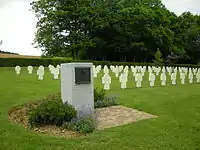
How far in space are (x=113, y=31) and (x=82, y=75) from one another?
3891 centimetres

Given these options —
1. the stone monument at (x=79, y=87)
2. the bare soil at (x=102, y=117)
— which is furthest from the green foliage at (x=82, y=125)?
the stone monument at (x=79, y=87)

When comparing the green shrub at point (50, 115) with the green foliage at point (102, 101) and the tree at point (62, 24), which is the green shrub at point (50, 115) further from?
the tree at point (62, 24)

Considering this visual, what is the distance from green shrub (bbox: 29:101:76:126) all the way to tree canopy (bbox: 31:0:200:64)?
3460cm

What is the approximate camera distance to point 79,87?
8.70 meters

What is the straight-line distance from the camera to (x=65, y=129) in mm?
7676

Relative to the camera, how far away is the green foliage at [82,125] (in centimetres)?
744

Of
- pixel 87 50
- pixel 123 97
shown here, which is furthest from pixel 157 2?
pixel 123 97

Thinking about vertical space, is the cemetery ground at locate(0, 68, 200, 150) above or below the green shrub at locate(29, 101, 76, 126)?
below

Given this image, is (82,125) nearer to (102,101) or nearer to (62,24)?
(102,101)

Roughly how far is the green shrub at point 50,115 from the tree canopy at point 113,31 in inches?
1362

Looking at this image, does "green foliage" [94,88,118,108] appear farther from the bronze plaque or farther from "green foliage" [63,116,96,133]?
"green foliage" [63,116,96,133]

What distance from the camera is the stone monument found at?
8.62 m

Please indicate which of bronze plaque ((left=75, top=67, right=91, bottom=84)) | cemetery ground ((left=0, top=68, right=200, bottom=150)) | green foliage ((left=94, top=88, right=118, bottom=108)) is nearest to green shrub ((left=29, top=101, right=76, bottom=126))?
cemetery ground ((left=0, top=68, right=200, bottom=150))

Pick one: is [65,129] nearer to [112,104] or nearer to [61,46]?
[112,104]
